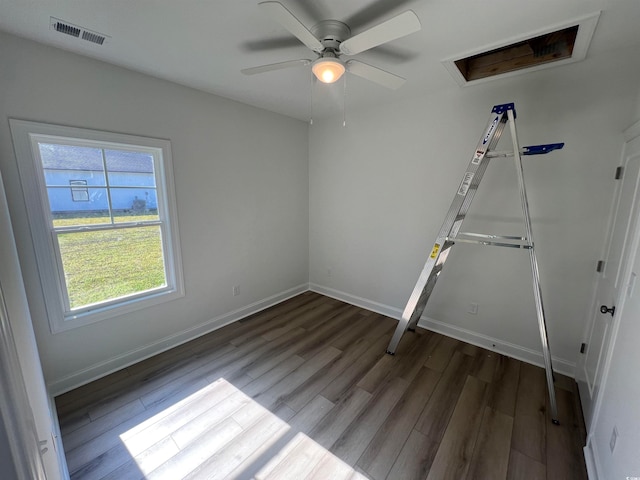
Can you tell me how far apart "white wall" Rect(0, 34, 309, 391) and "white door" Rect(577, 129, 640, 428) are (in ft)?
Answer: 10.1

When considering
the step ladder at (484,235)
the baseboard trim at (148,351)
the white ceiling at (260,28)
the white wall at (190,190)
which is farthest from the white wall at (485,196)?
the baseboard trim at (148,351)

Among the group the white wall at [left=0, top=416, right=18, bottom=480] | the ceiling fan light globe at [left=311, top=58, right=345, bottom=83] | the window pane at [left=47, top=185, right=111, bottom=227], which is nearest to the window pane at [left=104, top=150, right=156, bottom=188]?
the window pane at [left=47, top=185, right=111, bottom=227]

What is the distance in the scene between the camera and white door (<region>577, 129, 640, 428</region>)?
1.62m

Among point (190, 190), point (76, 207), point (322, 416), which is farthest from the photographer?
point (190, 190)

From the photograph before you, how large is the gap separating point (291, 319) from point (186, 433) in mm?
1594

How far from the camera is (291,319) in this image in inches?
126

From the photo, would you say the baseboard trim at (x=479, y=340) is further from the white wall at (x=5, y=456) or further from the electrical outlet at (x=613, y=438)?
the white wall at (x=5, y=456)

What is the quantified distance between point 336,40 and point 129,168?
1973mm

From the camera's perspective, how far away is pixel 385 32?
4.27 feet

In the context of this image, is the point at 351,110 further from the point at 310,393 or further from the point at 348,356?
the point at 310,393

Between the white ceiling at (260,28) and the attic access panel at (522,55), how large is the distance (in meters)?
0.16

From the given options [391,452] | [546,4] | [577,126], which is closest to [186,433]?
[391,452]

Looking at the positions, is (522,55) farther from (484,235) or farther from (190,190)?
(190,190)

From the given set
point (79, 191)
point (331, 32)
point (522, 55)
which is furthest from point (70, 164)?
point (522, 55)
